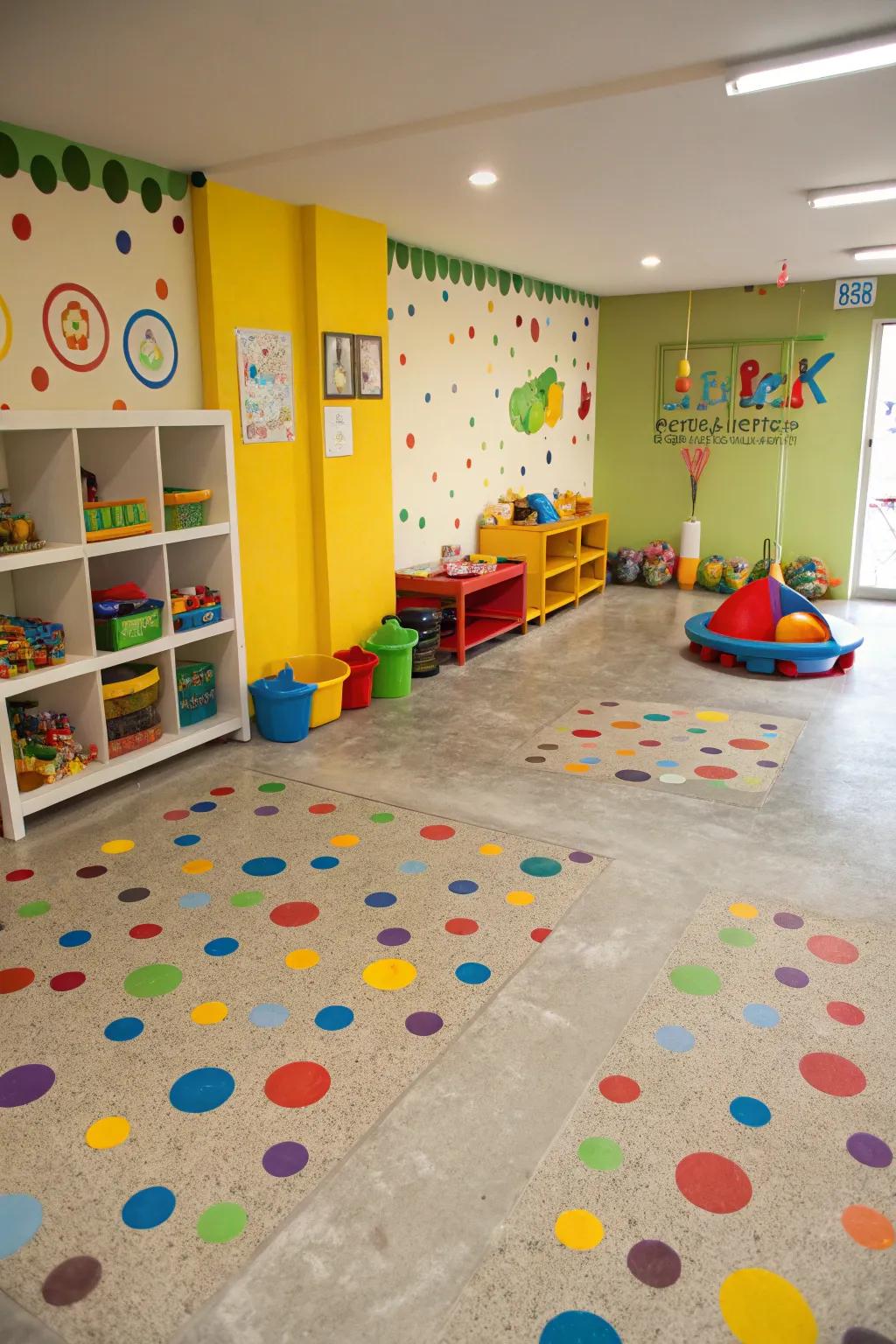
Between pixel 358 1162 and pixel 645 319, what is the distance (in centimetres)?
822

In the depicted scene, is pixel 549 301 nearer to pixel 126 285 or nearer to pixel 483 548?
pixel 483 548

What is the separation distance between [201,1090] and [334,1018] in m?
0.40

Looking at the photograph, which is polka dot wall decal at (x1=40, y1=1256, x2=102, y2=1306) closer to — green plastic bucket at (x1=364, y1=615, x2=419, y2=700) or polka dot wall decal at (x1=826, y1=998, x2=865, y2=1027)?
polka dot wall decal at (x1=826, y1=998, x2=865, y2=1027)

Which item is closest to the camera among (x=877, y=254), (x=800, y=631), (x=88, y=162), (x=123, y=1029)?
(x=123, y=1029)

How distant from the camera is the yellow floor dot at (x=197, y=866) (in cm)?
338

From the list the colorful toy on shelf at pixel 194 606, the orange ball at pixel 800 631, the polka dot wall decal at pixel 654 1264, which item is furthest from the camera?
the orange ball at pixel 800 631

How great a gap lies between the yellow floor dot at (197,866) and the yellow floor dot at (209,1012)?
80 cm

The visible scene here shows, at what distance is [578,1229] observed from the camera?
1.88 metres

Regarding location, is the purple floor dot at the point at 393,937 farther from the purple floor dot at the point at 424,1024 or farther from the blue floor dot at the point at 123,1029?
the blue floor dot at the point at 123,1029

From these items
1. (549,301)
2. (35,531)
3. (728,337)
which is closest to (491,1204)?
(35,531)

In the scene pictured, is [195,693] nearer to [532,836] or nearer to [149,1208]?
[532,836]

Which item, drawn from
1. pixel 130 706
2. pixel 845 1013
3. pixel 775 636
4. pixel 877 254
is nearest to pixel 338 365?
pixel 130 706

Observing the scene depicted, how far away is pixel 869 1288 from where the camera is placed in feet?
5.76

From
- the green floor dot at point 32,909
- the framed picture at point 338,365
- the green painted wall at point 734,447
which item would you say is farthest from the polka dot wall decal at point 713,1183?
the green painted wall at point 734,447
